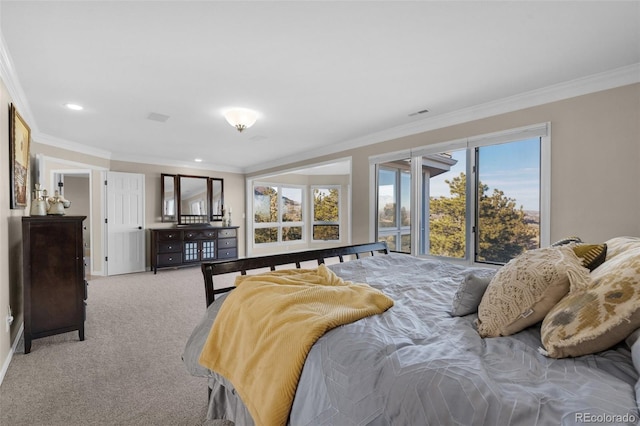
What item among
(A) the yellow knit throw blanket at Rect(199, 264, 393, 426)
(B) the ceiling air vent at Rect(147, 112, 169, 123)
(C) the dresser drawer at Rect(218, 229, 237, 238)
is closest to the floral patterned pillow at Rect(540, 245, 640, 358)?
(A) the yellow knit throw blanket at Rect(199, 264, 393, 426)

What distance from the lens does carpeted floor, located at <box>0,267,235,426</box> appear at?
1.81m

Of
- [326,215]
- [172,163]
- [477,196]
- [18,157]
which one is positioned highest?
[172,163]

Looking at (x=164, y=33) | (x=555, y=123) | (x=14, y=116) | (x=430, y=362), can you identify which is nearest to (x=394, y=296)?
(x=430, y=362)

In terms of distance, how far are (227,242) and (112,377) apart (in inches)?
185

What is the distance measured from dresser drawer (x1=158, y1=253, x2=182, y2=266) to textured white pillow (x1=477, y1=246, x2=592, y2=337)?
19.7ft

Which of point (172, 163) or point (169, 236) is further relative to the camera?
point (172, 163)

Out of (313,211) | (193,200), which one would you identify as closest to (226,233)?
(193,200)

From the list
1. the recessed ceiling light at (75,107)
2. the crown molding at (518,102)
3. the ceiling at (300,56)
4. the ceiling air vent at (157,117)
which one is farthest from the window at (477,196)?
the recessed ceiling light at (75,107)

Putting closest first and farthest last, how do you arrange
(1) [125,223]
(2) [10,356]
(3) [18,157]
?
(2) [10,356], (3) [18,157], (1) [125,223]

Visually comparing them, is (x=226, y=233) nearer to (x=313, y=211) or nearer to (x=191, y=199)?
(x=191, y=199)

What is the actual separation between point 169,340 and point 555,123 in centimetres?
421

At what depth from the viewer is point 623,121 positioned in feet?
8.10

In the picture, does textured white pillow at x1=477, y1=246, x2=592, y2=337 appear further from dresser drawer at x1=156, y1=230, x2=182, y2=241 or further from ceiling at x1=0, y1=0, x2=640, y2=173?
dresser drawer at x1=156, y1=230, x2=182, y2=241

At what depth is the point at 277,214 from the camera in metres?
8.45
